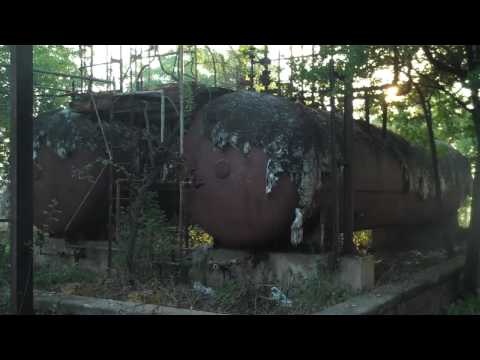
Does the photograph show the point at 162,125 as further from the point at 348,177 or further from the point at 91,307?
the point at 91,307

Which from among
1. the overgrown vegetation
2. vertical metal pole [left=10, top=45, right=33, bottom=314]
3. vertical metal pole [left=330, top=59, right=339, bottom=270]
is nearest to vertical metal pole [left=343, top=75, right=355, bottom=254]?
vertical metal pole [left=330, top=59, right=339, bottom=270]

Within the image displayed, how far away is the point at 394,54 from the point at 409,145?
2873 millimetres

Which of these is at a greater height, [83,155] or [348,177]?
[83,155]

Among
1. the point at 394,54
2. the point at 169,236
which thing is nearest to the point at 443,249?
the point at 394,54

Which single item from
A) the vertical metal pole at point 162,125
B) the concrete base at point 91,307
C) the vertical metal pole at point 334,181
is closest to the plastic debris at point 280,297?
the vertical metal pole at point 334,181

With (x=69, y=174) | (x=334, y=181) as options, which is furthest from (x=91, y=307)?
(x=334, y=181)

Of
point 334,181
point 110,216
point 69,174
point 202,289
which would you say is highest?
point 69,174

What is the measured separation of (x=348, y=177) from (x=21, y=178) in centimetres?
470

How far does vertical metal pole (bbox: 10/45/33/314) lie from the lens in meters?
5.57

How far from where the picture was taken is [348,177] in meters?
8.41

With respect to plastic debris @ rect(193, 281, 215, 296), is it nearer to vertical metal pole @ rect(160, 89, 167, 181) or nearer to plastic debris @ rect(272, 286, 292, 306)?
plastic debris @ rect(272, 286, 292, 306)

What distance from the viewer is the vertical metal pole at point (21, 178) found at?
557 cm

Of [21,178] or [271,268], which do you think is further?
[271,268]

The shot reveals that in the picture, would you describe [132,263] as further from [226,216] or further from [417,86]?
[417,86]
